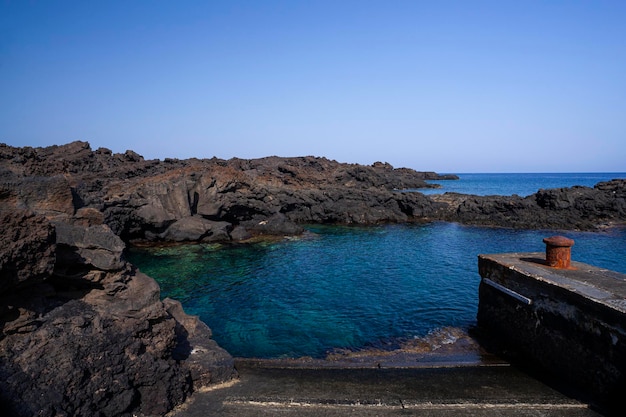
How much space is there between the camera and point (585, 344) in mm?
7461

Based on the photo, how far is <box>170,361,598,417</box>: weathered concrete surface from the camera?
660 cm

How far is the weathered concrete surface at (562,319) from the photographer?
22.6 ft

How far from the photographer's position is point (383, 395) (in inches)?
283

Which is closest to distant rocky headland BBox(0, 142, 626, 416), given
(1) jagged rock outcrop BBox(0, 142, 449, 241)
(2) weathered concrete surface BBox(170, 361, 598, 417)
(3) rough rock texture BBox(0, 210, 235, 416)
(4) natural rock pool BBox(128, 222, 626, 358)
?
(3) rough rock texture BBox(0, 210, 235, 416)

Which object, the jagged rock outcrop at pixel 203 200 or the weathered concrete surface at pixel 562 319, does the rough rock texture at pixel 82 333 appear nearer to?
the weathered concrete surface at pixel 562 319

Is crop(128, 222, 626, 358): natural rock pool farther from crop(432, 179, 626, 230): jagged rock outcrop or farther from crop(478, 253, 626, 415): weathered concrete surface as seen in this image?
crop(432, 179, 626, 230): jagged rock outcrop

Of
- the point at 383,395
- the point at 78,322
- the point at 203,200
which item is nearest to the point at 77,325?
the point at 78,322

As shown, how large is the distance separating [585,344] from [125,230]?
2603 centimetres

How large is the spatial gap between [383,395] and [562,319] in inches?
169

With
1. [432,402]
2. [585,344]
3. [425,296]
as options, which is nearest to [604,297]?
[585,344]

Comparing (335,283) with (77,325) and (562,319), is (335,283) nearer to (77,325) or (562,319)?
(562,319)

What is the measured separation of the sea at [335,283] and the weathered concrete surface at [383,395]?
302cm

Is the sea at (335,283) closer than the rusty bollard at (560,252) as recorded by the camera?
No

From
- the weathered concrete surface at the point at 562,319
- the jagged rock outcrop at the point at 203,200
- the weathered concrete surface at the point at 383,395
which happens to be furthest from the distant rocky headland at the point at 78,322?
the jagged rock outcrop at the point at 203,200
